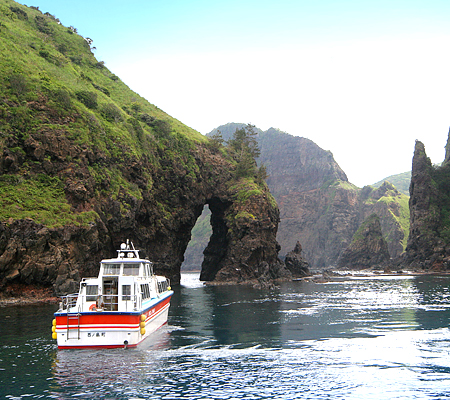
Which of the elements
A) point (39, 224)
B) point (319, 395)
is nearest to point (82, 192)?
point (39, 224)

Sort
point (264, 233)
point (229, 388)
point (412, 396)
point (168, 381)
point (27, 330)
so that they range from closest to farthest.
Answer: point (412, 396) → point (229, 388) → point (168, 381) → point (27, 330) → point (264, 233)

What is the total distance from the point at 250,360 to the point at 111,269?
1475cm

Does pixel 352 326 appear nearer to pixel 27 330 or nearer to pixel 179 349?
pixel 179 349

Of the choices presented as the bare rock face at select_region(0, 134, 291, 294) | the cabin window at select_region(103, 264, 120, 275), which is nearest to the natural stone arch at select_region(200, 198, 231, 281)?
the bare rock face at select_region(0, 134, 291, 294)

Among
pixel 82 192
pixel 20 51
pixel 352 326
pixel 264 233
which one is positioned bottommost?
pixel 352 326

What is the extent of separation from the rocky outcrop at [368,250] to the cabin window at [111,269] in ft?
529

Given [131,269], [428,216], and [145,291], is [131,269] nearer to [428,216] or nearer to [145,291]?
[145,291]

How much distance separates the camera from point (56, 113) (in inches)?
2852

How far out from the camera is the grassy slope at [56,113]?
2462 inches

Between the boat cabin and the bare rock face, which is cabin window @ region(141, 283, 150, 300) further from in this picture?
the bare rock face

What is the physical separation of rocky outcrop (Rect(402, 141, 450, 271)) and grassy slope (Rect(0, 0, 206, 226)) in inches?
3415

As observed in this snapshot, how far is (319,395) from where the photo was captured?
1941 centimetres

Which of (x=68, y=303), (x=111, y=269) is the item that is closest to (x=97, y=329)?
(x=68, y=303)

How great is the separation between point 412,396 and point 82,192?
191 feet
